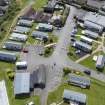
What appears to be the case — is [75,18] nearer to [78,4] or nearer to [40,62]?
[78,4]

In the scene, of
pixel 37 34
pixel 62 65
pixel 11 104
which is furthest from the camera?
pixel 37 34

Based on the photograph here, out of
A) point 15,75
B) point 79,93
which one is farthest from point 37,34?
point 79,93

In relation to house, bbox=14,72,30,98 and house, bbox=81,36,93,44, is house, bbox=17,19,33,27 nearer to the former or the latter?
house, bbox=81,36,93,44

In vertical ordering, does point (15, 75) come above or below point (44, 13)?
below

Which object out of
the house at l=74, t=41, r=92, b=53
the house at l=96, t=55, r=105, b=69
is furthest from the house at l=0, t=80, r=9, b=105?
the house at l=96, t=55, r=105, b=69

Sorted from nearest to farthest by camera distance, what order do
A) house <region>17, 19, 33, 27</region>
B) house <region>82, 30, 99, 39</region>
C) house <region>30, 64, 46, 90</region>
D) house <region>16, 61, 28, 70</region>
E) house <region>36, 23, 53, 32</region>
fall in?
house <region>30, 64, 46, 90</region>, house <region>16, 61, 28, 70</region>, house <region>82, 30, 99, 39</region>, house <region>36, 23, 53, 32</region>, house <region>17, 19, 33, 27</region>

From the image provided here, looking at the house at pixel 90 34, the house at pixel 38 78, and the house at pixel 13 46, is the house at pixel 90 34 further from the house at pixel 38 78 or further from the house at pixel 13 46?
the house at pixel 38 78
